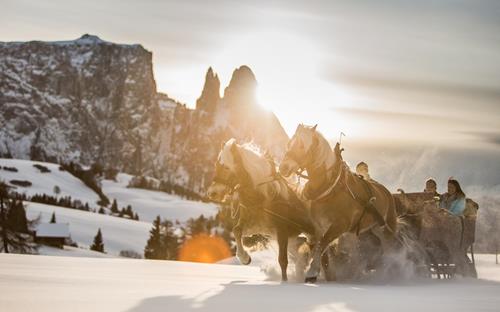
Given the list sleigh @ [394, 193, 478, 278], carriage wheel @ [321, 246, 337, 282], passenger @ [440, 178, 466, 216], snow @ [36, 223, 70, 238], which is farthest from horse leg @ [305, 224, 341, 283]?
snow @ [36, 223, 70, 238]

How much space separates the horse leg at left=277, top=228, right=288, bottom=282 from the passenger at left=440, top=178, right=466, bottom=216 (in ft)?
13.2

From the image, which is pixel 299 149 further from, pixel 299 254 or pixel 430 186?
pixel 430 186

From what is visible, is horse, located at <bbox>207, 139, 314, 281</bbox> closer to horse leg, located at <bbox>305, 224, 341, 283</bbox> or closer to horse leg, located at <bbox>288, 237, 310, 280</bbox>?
horse leg, located at <bbox>288, 237, 310, 280</bbox>

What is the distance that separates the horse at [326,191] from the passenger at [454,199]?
2861 millimetres

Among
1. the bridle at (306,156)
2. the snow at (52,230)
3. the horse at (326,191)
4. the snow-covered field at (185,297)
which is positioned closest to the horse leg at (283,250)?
the horse at (326,191)

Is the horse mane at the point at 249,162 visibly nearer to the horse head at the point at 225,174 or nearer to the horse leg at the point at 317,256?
the horse head at the point at 225,174

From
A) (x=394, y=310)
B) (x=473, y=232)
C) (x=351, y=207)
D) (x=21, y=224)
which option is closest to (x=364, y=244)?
(x=351, y=207)

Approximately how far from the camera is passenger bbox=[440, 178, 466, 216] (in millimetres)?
12461

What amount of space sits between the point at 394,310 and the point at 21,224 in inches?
3071

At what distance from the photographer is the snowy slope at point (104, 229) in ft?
380

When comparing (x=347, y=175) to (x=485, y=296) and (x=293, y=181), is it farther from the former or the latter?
(x=485, y=296)

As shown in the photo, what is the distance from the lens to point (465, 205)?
12.6 meters

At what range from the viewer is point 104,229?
127 m

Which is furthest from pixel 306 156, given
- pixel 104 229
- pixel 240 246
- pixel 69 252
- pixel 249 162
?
pixel 104 229
